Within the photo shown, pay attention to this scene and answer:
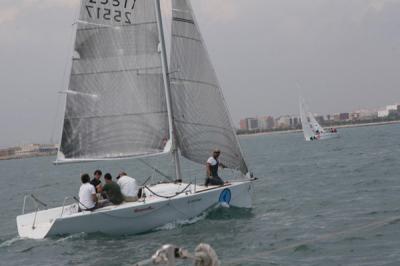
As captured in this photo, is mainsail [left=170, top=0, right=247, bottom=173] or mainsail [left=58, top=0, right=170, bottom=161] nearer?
mainsail [left=58, top=0, right=170, bottom=161]

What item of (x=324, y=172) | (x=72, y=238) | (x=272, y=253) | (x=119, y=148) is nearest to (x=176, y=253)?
(x=272, y=253)

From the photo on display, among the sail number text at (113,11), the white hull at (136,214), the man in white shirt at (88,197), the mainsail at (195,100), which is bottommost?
the white hull at (136,214)

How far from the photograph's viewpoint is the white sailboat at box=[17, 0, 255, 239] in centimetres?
1825

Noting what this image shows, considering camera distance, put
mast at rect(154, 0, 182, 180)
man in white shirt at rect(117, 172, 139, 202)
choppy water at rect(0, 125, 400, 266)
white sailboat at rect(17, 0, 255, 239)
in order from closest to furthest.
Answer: choppy water at rect(0, 125, 400, 266) < man in white shirt at rect(117, 172, 139, 202) < white sailboat at rect(17, 0, 255, 239) < mast at rect(154, 0, 182, 180)

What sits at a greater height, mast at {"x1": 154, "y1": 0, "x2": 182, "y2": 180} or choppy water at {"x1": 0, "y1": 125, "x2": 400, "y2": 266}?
mast at {"x1": 154, "y1": 0, "x2": 182, "y2": 180}

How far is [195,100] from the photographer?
62.2 ft

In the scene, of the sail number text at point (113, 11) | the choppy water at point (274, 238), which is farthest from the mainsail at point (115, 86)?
the choppy water at point (274, 238)

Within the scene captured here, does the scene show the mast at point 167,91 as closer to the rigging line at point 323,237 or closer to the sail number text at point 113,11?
the sail number text at point 113,11

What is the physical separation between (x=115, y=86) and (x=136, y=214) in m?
4.05

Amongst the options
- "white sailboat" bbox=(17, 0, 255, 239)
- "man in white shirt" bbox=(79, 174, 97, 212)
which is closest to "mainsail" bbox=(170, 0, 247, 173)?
"white sailboat" bbox=(17, 0, 255, 239)

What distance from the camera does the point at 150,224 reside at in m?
16.4

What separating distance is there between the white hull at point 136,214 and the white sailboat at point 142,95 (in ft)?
0.33

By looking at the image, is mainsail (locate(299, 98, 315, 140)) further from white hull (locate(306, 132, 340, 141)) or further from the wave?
the wave

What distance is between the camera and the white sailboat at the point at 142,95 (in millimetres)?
18250
